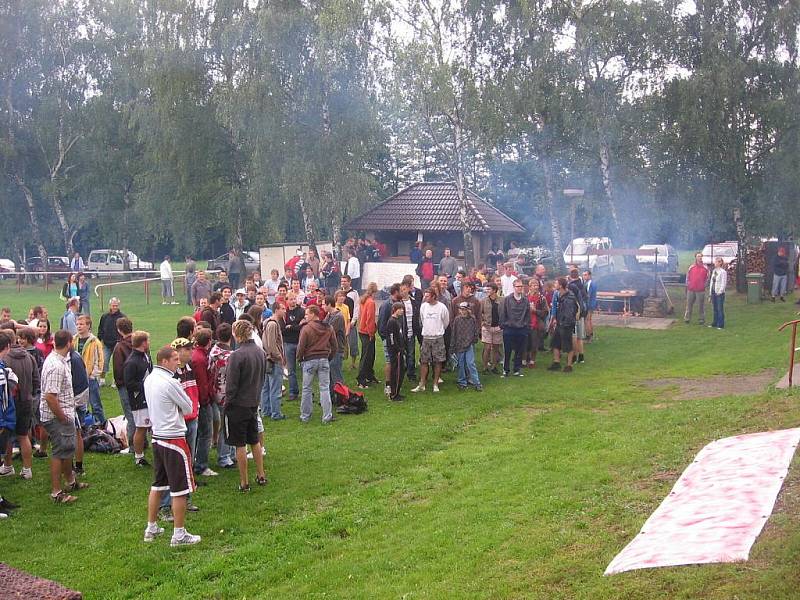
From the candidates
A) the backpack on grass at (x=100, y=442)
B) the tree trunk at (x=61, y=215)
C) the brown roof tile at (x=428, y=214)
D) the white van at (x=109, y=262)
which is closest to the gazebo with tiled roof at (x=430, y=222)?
the brown roof tile at (x=428, y=214)

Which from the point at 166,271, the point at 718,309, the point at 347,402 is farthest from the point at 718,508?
the point at 166,271

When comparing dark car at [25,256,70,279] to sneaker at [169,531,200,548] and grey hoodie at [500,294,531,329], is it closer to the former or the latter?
grey hoodie at [500,294,531,329]

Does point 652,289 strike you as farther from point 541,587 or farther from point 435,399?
point 541,587

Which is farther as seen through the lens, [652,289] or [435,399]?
[652,289]

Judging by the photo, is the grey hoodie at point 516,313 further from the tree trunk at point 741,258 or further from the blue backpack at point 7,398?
the tree trunk at point 741,258

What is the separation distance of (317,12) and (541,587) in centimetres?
2495

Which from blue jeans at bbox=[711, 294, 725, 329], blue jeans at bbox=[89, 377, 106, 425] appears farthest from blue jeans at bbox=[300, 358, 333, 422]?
blue jeans at bbox=[711, 294, 725, 329]

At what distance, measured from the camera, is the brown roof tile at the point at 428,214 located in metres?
28.6

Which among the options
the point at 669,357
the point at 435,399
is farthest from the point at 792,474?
the point at 669,357

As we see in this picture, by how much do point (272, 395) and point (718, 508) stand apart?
7851mm

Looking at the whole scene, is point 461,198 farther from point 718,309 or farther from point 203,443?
point 203,443

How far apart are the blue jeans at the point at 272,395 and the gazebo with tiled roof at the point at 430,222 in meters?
17.1

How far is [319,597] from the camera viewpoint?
6.24 m

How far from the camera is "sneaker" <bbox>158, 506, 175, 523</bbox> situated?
25.8ft
